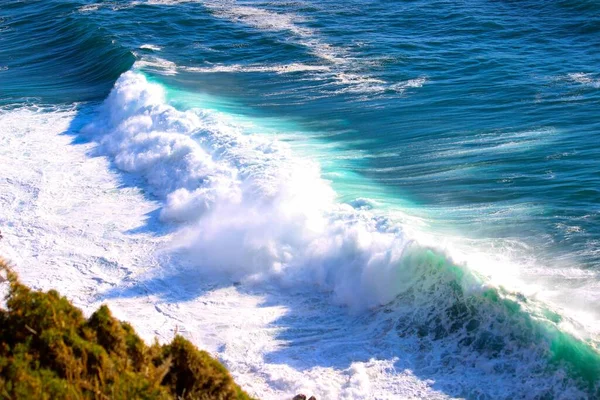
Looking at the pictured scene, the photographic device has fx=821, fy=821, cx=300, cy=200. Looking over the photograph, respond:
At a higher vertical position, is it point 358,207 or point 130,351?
point 130,351

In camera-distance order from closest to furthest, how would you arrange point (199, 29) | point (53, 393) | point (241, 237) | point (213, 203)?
point (53, 393), point (241, 237), point (213, 203), point (199, 29)

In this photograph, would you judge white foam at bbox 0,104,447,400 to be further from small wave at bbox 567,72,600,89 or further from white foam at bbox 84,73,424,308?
small wave at bbox 567,72,600,89

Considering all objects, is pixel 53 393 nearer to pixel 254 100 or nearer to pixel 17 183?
pixel 17 183

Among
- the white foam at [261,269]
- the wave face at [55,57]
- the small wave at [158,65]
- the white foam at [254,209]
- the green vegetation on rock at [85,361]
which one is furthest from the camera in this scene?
the wave face at [55,57]

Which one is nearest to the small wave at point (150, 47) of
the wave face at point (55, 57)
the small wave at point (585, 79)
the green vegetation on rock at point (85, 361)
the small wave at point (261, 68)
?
the wave face at point (55, 57)

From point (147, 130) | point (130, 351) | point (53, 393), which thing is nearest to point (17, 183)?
point (147, 130)

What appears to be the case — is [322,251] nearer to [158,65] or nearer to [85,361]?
[85,361]

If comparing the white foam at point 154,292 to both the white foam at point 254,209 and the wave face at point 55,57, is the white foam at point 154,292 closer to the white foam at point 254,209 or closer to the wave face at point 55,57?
the white foam at point 254,209
